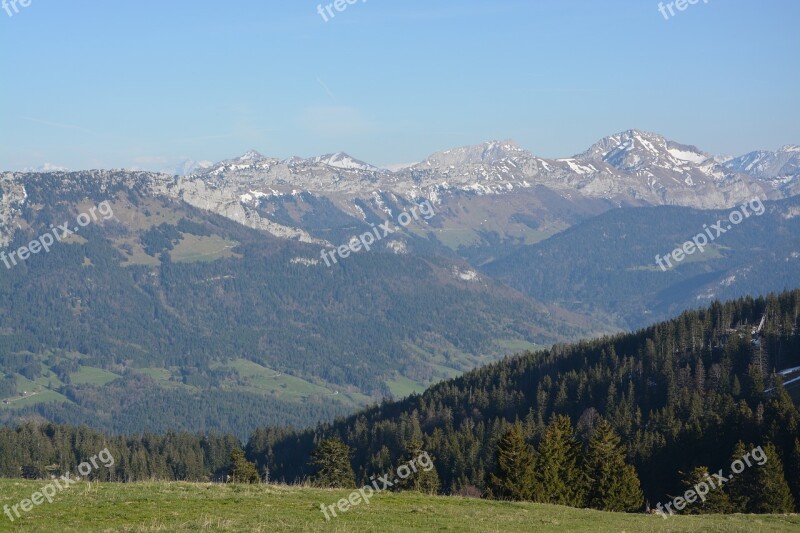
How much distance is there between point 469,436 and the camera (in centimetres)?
15338

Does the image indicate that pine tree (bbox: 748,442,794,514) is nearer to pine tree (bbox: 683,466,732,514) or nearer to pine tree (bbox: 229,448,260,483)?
pine tree (bbox: 683,466,732,514)

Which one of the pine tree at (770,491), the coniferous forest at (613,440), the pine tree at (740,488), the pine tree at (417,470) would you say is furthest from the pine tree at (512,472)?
the pine tree at (770,491)

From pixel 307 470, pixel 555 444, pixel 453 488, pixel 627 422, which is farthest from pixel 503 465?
pixel 307 470

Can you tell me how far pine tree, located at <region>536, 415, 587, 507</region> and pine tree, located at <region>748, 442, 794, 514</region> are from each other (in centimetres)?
1511

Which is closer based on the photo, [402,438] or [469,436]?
[469,436]

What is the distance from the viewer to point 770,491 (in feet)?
252

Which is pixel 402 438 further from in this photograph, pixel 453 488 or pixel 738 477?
pixel 738 477

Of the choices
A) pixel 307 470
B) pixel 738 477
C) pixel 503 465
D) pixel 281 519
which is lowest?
pixel 307 470

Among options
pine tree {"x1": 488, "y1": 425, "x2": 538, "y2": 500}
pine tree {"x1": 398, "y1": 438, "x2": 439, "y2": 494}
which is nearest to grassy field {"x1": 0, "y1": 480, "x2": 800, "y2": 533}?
pine tree {"x1": 488, "y1": 425, "x2": 538, "y2": 500}

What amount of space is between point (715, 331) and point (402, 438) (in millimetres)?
71330

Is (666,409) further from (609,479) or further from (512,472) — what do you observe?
(512,472)

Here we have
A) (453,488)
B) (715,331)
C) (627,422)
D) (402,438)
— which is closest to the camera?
(453,488)

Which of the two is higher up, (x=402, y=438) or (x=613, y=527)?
Answer: (x=613, y=527)

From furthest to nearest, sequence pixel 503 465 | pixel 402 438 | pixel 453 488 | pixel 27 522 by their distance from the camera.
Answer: pixel 402 438, pixel 453 488, pixel 503 465, pixel 27 522
